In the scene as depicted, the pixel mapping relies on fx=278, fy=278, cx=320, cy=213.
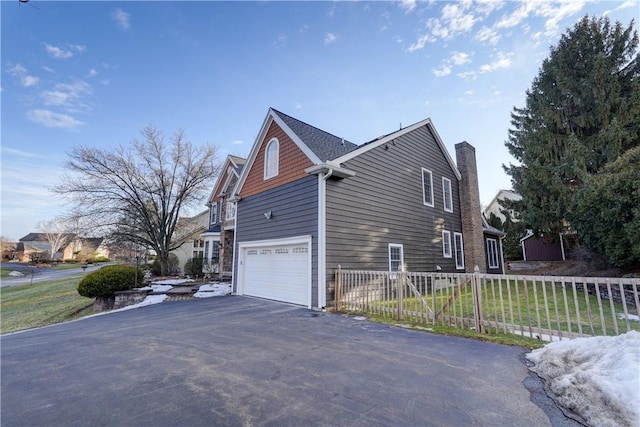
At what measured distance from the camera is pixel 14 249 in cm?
5772

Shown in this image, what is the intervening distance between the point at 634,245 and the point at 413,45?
9919mm

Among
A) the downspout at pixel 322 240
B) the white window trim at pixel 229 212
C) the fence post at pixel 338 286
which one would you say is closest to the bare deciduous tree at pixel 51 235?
the white window trim at pixel 229 212

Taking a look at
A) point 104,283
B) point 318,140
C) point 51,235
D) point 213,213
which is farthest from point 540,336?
point 51,235

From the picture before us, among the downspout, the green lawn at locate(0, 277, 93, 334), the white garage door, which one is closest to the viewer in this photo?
the downspout

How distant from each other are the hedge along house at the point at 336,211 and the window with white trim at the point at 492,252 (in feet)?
11.7

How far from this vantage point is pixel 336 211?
8.83 meters

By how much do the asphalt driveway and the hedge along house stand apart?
3280 millimetres

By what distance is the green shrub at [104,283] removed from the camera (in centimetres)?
1169

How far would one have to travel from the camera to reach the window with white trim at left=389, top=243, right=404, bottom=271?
10.4 meters

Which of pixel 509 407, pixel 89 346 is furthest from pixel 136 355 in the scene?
pixel 509 407

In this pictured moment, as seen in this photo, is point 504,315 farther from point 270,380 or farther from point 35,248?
point 35,248

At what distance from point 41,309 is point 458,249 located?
20532 millimetres

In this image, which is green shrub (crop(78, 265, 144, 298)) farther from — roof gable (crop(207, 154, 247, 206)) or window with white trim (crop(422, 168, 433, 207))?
window with white trim (crop(422, 168, 433, 207))

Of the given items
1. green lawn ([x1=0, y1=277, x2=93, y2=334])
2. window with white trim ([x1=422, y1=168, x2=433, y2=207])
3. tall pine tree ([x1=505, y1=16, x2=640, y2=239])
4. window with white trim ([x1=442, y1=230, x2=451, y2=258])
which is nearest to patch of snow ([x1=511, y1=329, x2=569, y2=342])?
window with white trim ([x1=422, y1=168, x2=433, y2=207])
